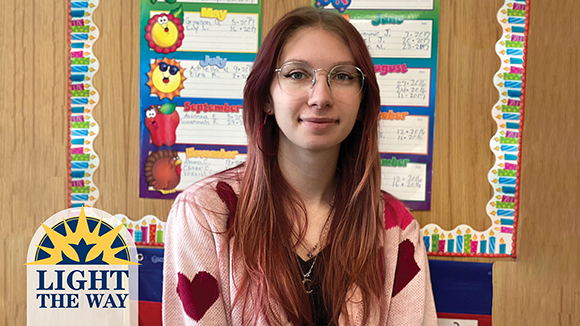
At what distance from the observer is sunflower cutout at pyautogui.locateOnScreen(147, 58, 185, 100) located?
144 centimetres

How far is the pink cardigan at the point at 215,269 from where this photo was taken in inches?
42.3

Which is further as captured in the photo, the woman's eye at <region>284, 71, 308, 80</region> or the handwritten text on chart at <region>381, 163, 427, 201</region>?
the handwritten text on chart at <region>381, 163, 427, 201</region>

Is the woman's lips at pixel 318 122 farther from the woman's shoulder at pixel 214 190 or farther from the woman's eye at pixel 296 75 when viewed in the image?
the woman's shoulder at pixel 214 190

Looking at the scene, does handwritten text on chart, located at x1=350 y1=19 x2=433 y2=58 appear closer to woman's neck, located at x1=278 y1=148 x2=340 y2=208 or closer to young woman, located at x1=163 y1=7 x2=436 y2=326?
young woman, located at x1=163 y1=7 x2=436 y2=326

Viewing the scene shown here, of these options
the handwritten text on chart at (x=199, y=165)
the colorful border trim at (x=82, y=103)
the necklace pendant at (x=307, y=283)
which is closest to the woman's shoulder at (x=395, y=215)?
the necklace pendant at (x=307, y=283)

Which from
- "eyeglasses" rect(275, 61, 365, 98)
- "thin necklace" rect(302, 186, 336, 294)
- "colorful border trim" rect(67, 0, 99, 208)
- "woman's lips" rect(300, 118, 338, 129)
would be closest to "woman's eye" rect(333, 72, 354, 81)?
"eyeglasses" rect(275, 61, 365, 98)

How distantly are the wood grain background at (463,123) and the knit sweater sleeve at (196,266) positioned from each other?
38cm

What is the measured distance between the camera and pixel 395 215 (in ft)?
4.10

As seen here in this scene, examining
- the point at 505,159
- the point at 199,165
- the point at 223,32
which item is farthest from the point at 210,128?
the point at 505,159

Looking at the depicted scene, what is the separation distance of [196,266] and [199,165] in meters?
0.45

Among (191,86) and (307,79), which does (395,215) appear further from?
(191,86)

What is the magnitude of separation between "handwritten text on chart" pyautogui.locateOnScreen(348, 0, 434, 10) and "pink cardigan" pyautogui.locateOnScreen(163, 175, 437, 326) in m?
0.65

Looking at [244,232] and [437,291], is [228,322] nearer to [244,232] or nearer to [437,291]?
[244,232]

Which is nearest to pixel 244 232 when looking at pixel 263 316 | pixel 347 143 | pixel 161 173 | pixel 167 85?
pixel 263 316
